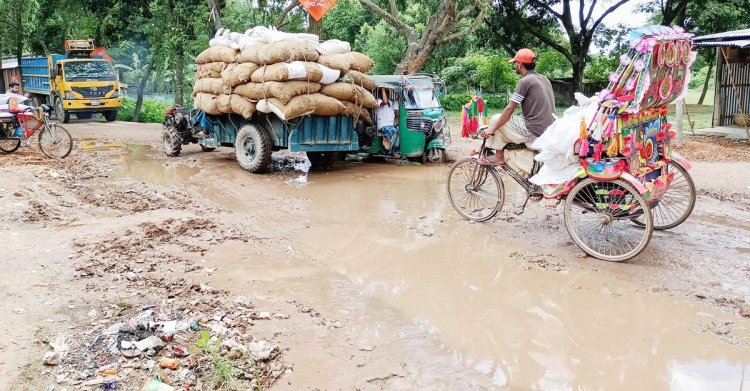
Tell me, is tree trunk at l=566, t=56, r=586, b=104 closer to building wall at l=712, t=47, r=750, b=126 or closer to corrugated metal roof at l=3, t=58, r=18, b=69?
building wall at l=712, t=47, r=750, b=126

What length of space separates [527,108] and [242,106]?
583 centimetres

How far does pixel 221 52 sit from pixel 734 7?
760 inches

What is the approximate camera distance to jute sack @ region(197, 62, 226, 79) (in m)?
11.8

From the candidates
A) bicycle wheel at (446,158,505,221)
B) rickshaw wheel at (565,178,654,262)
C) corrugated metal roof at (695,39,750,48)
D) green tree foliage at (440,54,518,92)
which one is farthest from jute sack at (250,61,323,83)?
green tree foliage at (440,54,518,92)

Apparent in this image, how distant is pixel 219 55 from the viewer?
11.8 m

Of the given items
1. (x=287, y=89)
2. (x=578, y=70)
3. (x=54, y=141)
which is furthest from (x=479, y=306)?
(x=578, y=70)

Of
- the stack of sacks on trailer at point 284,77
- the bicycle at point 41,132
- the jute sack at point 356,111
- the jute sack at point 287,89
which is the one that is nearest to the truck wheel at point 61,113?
the bicycle at point 41,132

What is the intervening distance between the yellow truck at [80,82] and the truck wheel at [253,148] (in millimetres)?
12459

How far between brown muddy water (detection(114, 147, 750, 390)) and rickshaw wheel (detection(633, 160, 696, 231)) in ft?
3.83

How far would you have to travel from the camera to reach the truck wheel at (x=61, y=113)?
21.7 meters

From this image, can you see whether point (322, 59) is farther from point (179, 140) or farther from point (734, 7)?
point (734, 7)

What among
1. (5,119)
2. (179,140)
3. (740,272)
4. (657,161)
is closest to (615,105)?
(657,161)

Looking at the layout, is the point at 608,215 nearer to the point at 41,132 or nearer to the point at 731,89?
the point at 41,132

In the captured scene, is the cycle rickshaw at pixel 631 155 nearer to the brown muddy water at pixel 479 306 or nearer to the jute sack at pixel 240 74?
the brown muddy water at pixel 479 306
